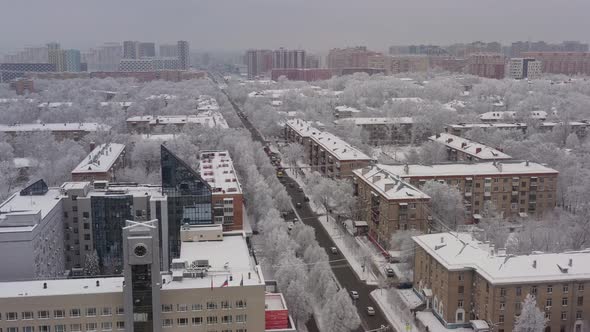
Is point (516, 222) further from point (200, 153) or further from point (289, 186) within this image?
point (200, 153)

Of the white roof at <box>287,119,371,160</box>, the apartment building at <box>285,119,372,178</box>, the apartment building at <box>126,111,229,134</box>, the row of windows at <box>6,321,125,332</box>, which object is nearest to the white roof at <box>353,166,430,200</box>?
the apartment building at <box>285,119,372,178</box>

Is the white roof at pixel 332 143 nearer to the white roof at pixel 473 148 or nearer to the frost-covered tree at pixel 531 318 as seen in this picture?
the white roof at pixel 473 148

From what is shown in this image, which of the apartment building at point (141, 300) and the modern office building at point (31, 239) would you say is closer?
the apartment building at point (141, 300)

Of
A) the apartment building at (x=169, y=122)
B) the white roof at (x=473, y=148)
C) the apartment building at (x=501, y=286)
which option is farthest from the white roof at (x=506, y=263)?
the apartment building at (x=169, y=122)

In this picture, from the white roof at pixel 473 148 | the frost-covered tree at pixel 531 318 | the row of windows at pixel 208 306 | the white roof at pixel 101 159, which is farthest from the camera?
the white roof at pixel 473 148

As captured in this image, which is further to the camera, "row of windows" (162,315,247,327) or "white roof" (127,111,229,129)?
"white roof" (127,111,229,129)

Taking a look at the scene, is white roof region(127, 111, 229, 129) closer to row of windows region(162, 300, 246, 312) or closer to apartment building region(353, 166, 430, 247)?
apartment building region(353, 166, 430, 247)
